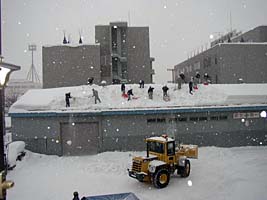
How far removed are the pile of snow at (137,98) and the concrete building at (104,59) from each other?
35.4 ft

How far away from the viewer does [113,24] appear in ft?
132

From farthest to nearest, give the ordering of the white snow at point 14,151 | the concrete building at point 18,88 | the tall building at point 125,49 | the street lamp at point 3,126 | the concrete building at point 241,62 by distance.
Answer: the concrete building at point 18,88
the tall building at point 125,49
the concrete building at point 241,62
the white snow at point 14,151
the street lamp at point 3,126

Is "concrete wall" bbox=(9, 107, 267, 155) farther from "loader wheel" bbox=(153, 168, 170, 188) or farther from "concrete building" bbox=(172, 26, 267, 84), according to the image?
"concrete building" bbox=(172, 26, 267, 84)

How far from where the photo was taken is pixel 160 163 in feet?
44.8

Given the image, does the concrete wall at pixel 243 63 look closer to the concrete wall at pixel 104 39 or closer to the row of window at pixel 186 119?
the concrete wall at pixel 104 39

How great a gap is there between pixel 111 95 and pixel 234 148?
430 inches

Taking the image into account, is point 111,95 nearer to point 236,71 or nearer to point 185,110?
point 185,110

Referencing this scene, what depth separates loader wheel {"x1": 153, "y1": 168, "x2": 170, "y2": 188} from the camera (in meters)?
13.4

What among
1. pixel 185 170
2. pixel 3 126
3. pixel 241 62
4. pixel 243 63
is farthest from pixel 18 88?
pixel 3 126

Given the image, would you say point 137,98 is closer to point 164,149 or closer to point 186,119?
point 186,119

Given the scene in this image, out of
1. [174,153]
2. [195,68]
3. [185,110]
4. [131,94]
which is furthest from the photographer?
[195,68]

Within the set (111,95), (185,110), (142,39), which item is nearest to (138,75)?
(142,39)

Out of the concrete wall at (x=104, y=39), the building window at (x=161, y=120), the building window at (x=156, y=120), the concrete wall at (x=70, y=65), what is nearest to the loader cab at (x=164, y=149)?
the building window at (x=156, y=120)

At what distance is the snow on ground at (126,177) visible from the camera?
42.1 ft
